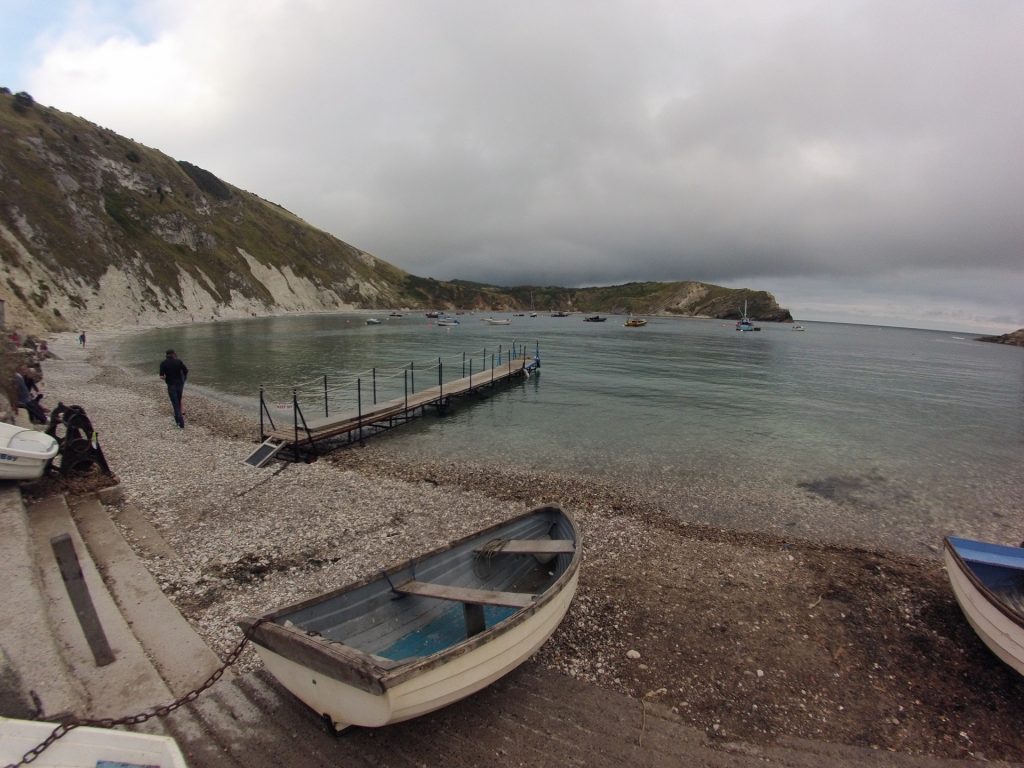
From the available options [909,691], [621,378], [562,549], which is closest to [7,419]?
[562,549]

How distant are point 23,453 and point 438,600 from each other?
1089 cm

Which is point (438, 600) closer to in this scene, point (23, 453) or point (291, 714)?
point (291, 714)

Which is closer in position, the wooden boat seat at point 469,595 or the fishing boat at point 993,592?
the wooden boat seat at point 469,595

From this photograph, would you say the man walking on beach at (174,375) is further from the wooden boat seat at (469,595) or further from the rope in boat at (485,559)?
the wooden boat seat at (469,595)

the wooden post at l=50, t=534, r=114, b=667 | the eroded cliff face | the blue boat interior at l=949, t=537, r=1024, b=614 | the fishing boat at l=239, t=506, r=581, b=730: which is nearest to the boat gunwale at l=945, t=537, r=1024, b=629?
the blue boat interior at l=949, t=537, r=1024, b=614

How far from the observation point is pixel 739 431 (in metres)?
28.5

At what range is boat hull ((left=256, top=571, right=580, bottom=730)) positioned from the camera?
5609 mm

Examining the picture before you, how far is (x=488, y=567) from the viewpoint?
9.07 meters

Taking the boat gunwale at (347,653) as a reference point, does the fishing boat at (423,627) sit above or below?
below

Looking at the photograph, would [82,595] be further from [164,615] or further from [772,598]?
[772,598]

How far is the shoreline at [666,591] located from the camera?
7559mm

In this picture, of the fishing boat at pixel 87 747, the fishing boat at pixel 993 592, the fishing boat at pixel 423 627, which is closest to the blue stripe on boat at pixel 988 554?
the fishing boat at pixel 993 592

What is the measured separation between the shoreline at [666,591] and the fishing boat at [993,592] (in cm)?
76

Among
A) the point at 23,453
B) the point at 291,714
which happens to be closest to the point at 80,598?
the point at 291,714
